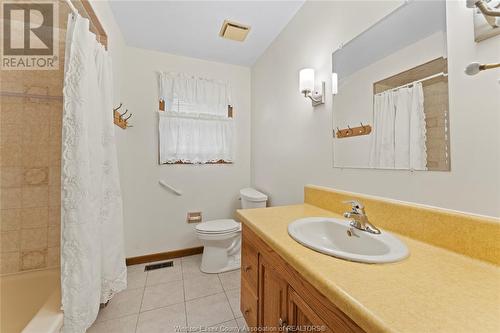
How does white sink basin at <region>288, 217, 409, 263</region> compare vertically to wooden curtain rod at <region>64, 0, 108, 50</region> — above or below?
below

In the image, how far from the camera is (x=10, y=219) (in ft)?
4.44

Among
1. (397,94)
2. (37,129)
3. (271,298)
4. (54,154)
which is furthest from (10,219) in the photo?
(397,94)

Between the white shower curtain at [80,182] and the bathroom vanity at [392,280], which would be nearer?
the bathroom vanity at [392,280]

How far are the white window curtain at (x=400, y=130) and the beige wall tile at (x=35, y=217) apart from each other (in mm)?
2191

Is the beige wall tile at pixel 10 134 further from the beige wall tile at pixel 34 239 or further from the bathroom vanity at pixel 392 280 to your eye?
the bathroom vanity at pixel 392 280

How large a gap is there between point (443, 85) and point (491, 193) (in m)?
0.42

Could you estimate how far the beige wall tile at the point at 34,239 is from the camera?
1.39 metres

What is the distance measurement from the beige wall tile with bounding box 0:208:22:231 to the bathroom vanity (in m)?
1.64

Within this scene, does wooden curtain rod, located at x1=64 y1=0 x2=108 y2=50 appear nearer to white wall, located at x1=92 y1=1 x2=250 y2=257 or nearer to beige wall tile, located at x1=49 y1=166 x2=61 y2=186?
white wall, located at x1=92 y1=1 x2=250 y2=257

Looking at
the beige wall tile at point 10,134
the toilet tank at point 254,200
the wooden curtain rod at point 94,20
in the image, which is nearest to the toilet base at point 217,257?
the toilet tank at point 254,200

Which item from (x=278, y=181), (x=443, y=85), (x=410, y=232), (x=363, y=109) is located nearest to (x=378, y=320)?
(x=410, y=232)

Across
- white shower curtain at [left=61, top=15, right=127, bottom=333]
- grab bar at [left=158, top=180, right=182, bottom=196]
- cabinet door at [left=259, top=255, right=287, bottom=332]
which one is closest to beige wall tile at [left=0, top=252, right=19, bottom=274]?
white shower curtain at [left=61, top=15, right=127, bottom=333]

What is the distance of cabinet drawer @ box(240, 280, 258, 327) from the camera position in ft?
3.42

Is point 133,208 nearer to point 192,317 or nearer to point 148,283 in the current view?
point 148,283
